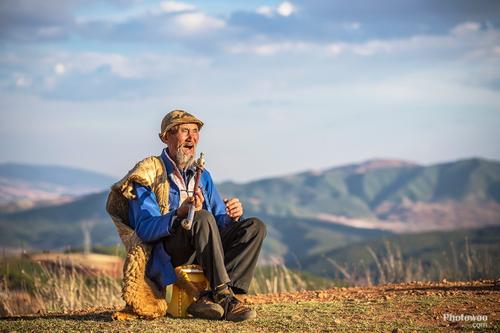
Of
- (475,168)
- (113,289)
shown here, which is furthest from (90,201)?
(113,289)

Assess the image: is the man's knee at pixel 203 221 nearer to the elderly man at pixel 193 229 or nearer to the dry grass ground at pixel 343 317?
the elderly man at pixel 193 229

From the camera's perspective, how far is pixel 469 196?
121625 millimetres

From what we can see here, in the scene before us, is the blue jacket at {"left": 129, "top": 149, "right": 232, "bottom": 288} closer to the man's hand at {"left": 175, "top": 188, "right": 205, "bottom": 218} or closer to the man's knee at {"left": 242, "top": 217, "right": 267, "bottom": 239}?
the man's hand at {"left": 175, "top": 188, "right": 205, "bottom": 218}

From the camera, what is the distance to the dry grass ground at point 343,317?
586 centimetres

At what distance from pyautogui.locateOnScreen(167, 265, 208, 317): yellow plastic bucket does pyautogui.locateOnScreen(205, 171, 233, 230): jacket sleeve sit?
506 mm

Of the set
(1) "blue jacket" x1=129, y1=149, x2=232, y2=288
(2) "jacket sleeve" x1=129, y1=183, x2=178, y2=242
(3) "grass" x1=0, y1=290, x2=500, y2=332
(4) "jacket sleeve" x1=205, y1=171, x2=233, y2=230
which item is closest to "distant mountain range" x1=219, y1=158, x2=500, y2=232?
(3) "grass" x1=0, y1=290, x2=500, y2=332

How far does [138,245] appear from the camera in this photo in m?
6.31

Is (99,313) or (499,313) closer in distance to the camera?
(499,313)

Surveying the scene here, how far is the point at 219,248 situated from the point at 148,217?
0.64 m

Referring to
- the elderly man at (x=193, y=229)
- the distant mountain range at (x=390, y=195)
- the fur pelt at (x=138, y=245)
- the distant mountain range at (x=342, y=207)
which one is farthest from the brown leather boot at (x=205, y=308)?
the distant mountain range at (x=390, y=195)

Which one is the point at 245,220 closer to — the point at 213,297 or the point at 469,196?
the point at 213,297

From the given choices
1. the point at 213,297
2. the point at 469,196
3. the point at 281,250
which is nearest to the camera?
the point at 213,297

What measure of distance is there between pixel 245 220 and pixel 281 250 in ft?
242

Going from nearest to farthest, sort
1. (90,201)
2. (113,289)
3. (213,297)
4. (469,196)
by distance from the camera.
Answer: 1. (213,297)
2. (113,289)
3. (90,201)
4. (469,196)
